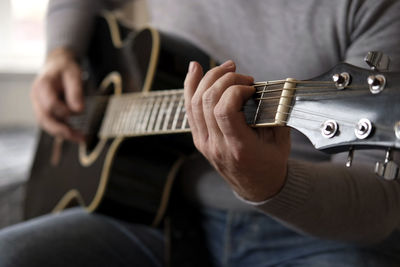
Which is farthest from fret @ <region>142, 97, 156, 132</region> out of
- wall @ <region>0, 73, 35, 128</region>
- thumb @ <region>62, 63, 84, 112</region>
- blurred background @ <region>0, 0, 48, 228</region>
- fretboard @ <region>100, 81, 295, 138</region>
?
wall @ <region>0, 73, 35, 128</region>

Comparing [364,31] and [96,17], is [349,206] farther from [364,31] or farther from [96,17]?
[96,17]

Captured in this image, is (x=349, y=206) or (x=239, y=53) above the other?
(x=239, y=53)

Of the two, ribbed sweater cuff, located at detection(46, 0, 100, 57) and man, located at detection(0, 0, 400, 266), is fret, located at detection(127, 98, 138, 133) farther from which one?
ribbed sweater cuff, located at detection(46, 0, 100, 57)

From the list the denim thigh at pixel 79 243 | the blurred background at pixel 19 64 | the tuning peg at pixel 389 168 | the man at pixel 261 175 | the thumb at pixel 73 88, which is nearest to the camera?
the tuning peg at pixel 389 168

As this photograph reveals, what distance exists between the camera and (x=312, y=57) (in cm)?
62

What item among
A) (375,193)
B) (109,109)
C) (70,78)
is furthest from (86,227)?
(375,193)

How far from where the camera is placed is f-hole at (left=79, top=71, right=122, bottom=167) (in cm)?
85

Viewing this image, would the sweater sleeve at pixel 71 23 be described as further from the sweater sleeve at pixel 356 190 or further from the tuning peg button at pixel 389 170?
the tuning peg button at pixel 389 170

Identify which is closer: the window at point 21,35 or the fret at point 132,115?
the fret at point 132,115

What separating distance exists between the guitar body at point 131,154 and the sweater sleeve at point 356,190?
0.21 metres

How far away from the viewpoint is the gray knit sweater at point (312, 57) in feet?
1.79

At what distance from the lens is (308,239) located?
694 millimetres

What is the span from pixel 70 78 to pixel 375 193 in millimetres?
694

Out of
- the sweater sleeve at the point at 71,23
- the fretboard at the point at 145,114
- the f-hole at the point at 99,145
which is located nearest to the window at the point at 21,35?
the sweater sleeve at the point at 71,23
